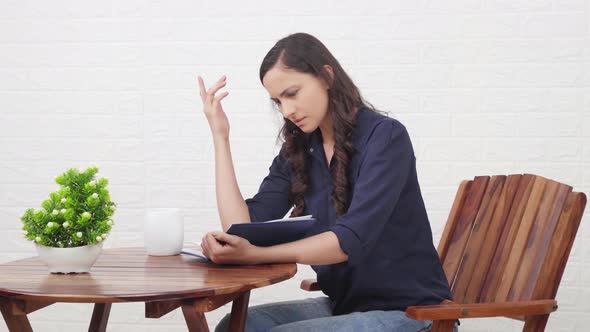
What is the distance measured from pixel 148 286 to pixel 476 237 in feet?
3.37

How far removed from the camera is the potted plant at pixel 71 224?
1.82 meters

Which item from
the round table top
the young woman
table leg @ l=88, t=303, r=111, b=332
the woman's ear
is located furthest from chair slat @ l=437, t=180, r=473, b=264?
table leg @ l=88, t=303, r=111, b=332

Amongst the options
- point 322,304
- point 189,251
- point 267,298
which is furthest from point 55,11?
point 322,304

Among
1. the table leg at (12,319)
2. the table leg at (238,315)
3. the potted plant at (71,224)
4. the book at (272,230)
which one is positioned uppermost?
the book at (272,230)

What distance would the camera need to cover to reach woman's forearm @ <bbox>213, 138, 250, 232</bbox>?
7.55 feet

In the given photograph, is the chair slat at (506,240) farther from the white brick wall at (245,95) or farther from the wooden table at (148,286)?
the white brick wall at (245,95)

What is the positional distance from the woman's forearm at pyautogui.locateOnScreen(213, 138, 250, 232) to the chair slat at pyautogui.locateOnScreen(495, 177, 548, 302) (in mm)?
717

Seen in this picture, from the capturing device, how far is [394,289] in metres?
1.99

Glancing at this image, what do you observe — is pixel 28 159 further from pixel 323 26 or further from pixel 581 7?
pixel 581 7

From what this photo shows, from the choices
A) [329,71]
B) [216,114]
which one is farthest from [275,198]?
[329,71]

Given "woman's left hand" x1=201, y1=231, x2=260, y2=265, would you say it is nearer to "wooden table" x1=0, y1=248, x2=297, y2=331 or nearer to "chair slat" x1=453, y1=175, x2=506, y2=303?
"wooden table" x1=0, y1=248, x2=297, y2=331

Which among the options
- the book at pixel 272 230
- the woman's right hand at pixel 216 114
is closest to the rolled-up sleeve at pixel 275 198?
the woman's right hand at pixel 216 114

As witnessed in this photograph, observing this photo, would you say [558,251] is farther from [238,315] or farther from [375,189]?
[238,315]

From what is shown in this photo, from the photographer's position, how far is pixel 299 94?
2135 mm
